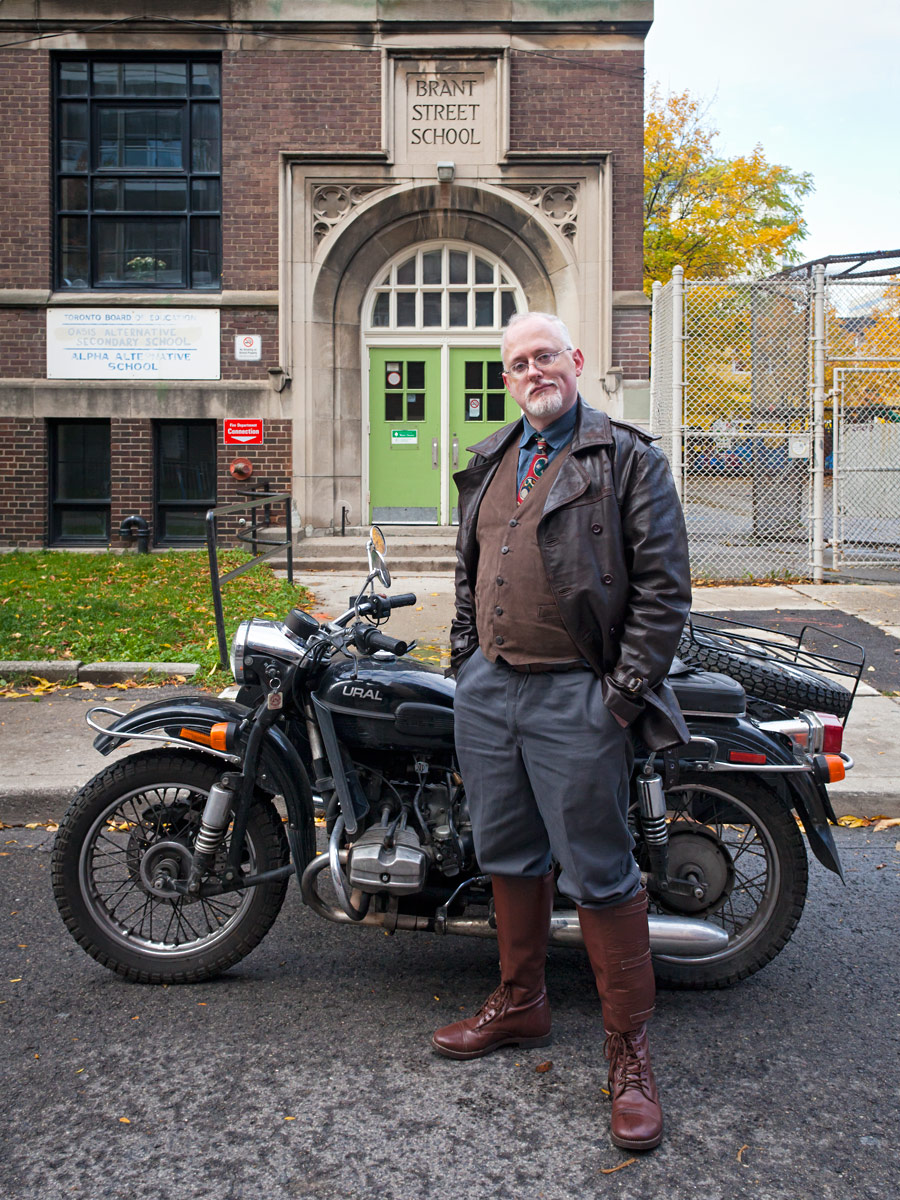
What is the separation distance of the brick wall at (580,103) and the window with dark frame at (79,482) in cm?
698

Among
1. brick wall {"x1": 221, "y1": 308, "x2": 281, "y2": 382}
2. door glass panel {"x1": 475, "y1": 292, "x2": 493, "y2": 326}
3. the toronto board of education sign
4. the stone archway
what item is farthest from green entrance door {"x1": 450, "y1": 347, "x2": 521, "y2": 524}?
the toronto board of education sign

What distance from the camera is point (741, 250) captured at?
3158 cm

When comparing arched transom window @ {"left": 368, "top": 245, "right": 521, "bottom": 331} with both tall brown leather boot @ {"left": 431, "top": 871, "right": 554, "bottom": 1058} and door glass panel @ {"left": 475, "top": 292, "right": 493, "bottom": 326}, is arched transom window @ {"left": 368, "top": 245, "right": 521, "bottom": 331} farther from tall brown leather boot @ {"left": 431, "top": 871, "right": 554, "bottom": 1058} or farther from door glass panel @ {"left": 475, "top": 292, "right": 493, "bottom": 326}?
tall brown leather boot @ {"left": 431, "top": 871, "right": 554, "bottom": 1058}

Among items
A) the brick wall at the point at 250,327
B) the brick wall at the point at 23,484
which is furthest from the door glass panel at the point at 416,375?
the brick wall at the point at 23,484

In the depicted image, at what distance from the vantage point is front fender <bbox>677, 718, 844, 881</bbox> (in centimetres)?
347

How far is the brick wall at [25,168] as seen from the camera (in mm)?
14648

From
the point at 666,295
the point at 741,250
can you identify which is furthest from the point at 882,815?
the point at 741,250

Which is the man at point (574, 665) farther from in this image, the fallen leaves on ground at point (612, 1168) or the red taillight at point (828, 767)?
the red taillight at point (828, 767)

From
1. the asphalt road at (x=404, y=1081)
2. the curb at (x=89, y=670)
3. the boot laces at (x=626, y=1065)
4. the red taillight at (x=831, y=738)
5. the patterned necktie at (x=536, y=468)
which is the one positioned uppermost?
the patterned necktie at (x=536, y=468)

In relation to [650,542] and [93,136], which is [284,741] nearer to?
[650,542]

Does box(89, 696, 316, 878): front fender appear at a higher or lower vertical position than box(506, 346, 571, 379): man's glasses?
lower

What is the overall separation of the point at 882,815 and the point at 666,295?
29.1 ft

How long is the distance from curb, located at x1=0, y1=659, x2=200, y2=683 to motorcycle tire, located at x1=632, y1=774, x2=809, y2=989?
468 cm

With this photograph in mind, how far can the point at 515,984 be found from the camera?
322 centimetres
